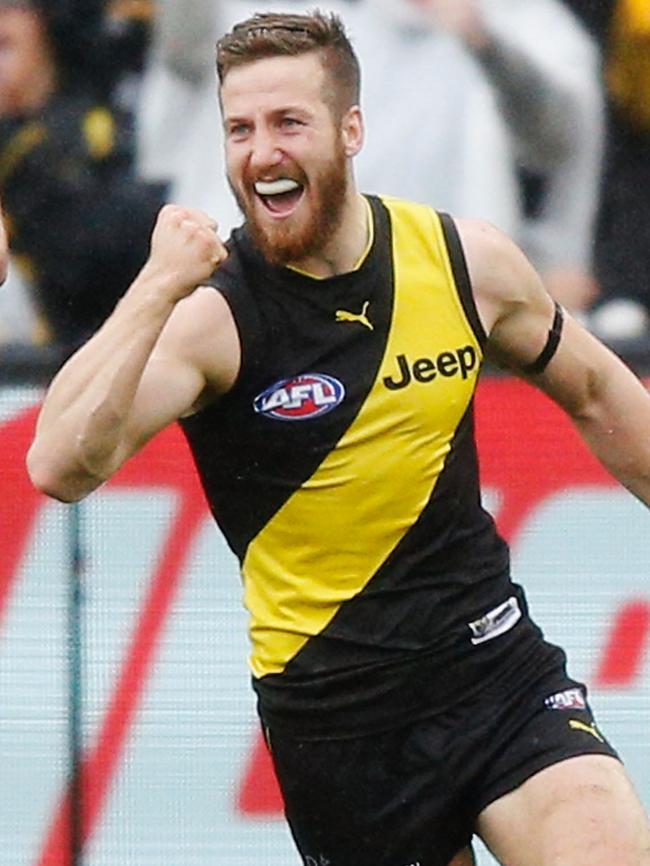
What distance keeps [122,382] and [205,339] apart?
367mm

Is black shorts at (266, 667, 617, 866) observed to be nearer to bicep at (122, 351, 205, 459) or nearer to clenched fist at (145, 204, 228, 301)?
bicep at (122, 351, 205, 459)

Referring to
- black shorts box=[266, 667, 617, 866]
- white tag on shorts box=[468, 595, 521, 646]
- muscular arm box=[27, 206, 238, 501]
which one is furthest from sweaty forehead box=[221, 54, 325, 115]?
black shorts box=[266, 667, 617, 866]

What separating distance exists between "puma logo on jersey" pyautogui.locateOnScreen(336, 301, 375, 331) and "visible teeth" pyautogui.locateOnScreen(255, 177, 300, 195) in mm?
288

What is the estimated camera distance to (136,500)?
5.63 m

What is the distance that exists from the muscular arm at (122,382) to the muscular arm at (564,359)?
30.6 inches

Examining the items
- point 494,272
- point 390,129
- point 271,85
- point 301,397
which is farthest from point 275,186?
point 390,129

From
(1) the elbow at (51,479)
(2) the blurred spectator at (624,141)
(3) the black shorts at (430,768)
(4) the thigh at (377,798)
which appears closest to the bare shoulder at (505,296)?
(3) the black shorts at (430,768)

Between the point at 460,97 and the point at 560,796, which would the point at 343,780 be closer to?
the point at 560,796

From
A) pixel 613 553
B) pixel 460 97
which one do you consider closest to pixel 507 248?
pixel 613 553

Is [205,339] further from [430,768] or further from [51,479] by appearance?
[430,768]

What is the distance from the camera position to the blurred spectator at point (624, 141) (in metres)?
7.07

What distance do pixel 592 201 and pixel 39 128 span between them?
5.88 ft

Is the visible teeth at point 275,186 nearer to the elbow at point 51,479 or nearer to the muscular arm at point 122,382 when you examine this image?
the muscular arm at point 122,382

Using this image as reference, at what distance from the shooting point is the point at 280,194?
4320mm
